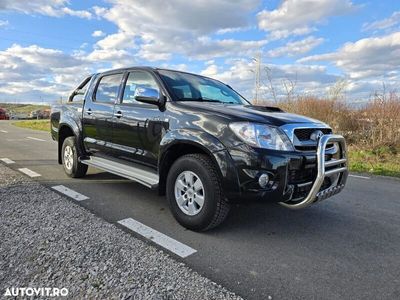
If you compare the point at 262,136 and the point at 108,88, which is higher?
the point at 108,88

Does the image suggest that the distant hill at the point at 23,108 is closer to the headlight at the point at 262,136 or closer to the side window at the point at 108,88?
the side window at the point at 108,88

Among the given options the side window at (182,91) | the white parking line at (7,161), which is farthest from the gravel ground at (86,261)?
the white parking line at (7,161)

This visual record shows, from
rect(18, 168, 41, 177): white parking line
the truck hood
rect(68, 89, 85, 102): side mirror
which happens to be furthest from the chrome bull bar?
rect(18, 168, 41, 177): white parking line

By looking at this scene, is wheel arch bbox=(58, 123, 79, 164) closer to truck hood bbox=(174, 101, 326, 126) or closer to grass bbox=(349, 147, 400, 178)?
truck hood bbox=(174, 101, 326, 126)

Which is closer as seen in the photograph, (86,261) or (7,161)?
(86,261)

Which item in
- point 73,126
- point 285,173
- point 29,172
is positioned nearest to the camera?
point 285,173

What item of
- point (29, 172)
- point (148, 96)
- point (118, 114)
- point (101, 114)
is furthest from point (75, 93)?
point (148, 96)

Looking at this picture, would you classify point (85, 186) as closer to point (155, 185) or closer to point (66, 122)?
point (66, 122)

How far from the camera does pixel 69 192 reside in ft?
16.7

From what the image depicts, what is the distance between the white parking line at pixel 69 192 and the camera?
15.8ft

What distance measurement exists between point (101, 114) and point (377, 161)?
286 inches

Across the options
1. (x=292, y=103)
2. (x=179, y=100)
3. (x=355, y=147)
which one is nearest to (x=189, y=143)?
(x=179, y=100)

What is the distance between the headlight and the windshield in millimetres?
1122

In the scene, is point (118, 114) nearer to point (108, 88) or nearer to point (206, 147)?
point (108, 88)
